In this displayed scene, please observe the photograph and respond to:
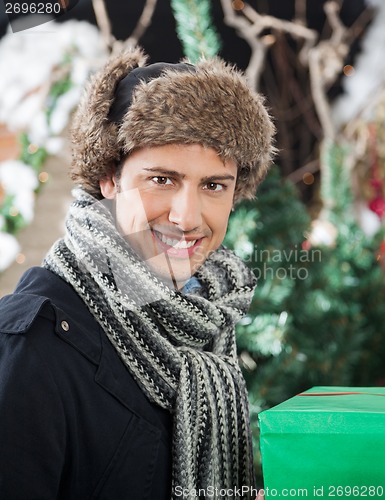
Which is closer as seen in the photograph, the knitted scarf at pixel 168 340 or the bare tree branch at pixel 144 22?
the knitted scarf at pixel 168 340

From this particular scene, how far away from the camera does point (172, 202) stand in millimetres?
1173

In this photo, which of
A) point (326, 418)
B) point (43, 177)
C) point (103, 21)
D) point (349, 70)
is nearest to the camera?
point (326, 418)

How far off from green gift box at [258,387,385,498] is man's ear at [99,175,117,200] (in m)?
0.45

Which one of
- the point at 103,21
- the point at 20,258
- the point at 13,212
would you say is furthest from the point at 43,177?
the point at 103,21

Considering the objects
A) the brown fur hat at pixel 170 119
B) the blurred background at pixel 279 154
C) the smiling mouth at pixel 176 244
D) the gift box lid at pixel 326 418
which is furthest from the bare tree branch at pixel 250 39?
the gift box lid at pixel 326 418

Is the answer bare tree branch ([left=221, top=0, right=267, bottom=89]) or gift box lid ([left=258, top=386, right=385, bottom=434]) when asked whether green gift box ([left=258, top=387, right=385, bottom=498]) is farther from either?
bare tree branch ([left=221, top=0, right=267, bottom=89])

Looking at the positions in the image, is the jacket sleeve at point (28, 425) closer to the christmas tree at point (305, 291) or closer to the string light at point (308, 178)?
the christmas tree at point (305, 291)

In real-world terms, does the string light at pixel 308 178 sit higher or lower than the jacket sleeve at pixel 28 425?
higher

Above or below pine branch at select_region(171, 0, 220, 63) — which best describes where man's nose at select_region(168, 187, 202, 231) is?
below

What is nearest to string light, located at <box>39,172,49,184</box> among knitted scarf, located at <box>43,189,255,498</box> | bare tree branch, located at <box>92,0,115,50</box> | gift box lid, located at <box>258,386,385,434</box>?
bare tree branch, located at <box>92,0,115,50</box>

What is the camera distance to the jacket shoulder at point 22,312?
3.44 feet

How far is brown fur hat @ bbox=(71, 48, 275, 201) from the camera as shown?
1150mm

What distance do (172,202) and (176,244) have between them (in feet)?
0.23

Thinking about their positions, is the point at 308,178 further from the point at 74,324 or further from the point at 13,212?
the point at 74,324
